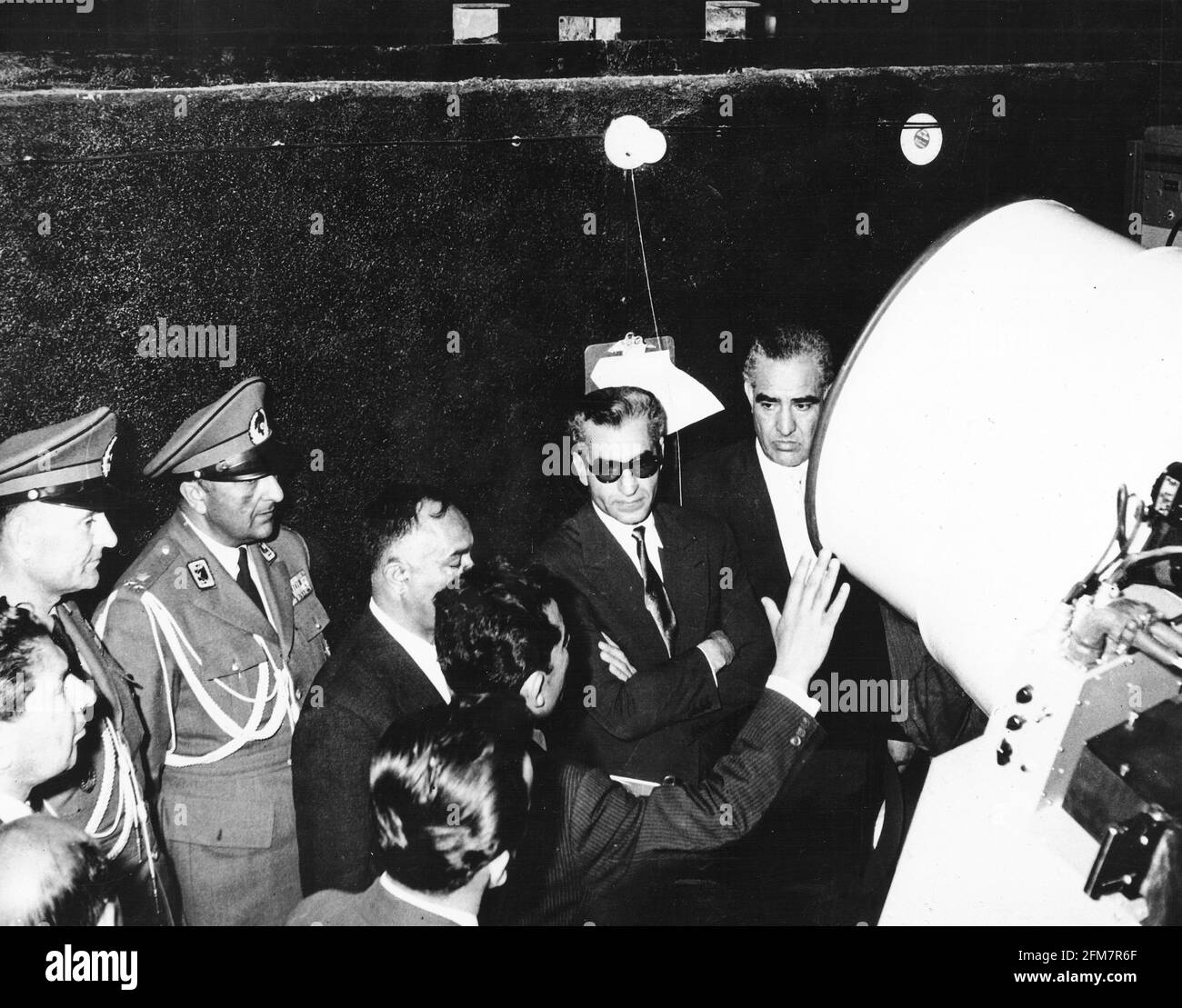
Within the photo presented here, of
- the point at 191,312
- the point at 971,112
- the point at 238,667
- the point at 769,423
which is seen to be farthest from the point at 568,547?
the point at 971,112

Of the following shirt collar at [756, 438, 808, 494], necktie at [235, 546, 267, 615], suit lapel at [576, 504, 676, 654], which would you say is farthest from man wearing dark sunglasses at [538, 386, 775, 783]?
necktie at [235, 546, 267, 615]

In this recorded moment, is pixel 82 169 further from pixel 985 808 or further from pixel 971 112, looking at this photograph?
pixel 985 808

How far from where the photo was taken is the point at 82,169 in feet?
5.22

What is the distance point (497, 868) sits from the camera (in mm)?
1457

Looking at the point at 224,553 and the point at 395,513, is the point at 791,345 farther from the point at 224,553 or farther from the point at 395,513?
the point at 224,553

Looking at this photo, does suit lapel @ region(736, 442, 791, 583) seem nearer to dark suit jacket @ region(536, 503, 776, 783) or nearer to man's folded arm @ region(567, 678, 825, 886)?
dark suit jacket @ region(536, 503, 776, 783)

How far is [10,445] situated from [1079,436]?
4.94ft

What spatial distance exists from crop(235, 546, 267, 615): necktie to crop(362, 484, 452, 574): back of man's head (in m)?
0.18

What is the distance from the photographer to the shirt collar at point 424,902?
1417 millimetres

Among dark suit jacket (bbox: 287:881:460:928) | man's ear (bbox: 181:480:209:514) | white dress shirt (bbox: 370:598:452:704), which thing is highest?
man's ear (bbox: 181:480:209:514)

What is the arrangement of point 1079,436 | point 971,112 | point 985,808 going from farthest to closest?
point 971,112 < point 985,808 < point 1079,436

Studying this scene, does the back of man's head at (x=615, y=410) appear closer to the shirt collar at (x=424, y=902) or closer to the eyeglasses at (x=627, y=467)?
the eyeglasses at (x=627, y=467)

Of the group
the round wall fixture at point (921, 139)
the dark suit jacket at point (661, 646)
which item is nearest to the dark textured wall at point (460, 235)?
the round wall fixture at point (921, 139)

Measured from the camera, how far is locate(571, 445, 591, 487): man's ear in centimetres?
180
